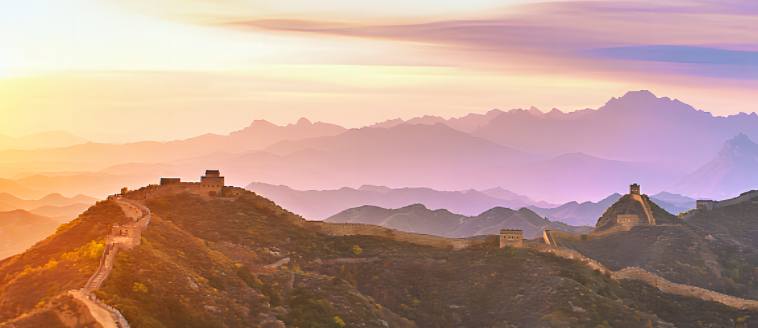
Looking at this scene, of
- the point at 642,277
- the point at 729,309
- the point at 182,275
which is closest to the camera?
the point at 182,275

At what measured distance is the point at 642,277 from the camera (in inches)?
4471

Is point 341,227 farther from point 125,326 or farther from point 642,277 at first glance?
point 125,326

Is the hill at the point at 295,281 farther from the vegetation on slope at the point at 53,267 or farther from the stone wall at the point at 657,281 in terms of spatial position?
the stone wall at the point at 657,281

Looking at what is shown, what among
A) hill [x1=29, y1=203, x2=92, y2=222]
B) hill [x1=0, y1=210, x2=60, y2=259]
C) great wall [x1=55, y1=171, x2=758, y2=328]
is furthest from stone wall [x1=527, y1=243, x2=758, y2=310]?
hill [x1=29, y1=203, x2=92, y2=222]

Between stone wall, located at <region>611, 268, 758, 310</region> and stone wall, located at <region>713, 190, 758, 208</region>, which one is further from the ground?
stone wall, located at <region>713, 190, 758, 208</region>

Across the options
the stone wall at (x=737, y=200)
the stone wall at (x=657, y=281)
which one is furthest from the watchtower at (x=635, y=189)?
the stone wall at (x=657, y=281)

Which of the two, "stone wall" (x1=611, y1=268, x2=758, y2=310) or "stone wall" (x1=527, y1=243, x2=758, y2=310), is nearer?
"stone wall" (x1=527, y1=243, x2=758, y2=310)

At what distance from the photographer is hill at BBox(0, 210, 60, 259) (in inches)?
6048

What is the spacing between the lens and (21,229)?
6393 inches

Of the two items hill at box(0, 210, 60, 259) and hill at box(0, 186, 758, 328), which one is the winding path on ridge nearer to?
hill at box(0, 186, 758, 328)

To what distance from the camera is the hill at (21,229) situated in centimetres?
15362

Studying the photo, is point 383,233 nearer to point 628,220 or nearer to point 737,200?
point 628,220

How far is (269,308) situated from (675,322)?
56831 millimetres

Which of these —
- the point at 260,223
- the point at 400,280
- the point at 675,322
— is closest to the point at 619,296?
the point at 675,322
